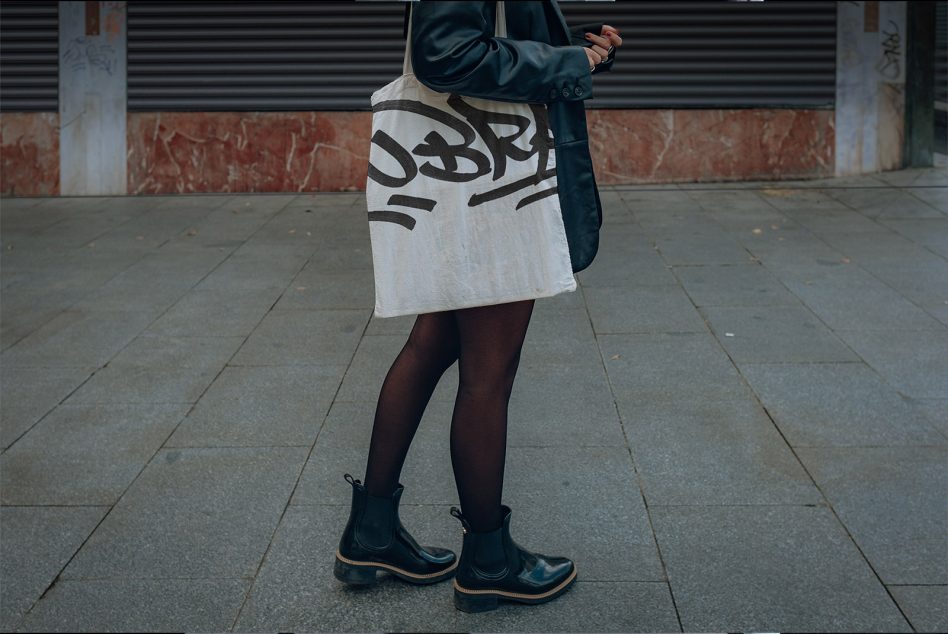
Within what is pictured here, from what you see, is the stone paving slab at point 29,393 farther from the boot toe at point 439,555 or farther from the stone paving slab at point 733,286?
the stone paving slab at point 733,286

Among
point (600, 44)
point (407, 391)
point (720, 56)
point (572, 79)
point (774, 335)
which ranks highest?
point (720, 56)

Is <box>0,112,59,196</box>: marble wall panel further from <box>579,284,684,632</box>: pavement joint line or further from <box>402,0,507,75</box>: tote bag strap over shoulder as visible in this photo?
<box>402,0,507,75</box>: tote bag strap over shoulder

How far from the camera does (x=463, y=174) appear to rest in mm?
2635

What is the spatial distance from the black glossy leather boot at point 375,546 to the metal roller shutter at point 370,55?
27.0 feet

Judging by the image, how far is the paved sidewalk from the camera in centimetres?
300

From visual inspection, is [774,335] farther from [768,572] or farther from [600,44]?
[600,44]

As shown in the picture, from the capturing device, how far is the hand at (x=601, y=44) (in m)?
2.75

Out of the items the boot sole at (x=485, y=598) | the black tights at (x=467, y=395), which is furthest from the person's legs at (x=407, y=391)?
the boot sole at (x=485, y=598)

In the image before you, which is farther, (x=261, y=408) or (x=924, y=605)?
(x=261, y=408)

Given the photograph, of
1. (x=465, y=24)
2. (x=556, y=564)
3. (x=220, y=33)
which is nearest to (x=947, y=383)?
(x=556, y=564)

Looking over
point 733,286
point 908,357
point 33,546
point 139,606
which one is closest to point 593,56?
point 139,606

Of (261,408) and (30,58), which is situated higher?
(30,58)

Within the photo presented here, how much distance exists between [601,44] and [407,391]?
1.04 meters

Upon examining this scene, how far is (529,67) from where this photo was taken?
2.57 meters
